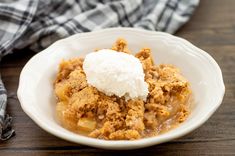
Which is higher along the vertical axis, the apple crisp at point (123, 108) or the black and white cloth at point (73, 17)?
the apple crisp at point (123, 108)

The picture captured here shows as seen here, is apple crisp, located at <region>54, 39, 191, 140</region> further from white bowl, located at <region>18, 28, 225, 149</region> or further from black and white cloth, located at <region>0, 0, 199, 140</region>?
black and white cloth, located at <region>0, 0, 199, 140</region>

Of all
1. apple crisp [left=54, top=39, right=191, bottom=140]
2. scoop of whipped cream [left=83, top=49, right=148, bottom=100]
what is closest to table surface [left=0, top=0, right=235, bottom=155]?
apple crisp [left=54, top=39, right=191, bottom=140]

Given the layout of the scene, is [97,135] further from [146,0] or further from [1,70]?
[146,0]

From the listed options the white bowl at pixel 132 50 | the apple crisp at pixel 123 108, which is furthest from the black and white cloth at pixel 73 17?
the apple crisp at pixel 123 108

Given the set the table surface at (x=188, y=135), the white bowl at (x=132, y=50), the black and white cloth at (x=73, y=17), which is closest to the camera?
the white bowl at (x=132, y=50)

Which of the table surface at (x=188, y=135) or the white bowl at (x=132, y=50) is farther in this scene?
the table surface at (x=188, y=135)

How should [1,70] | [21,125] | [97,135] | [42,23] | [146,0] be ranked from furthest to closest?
[146,0]
[42,23]
[1,70]
[21,125]
[97,135]

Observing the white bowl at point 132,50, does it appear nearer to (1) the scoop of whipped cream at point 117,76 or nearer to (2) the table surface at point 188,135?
(2) the table surface at point 188,135

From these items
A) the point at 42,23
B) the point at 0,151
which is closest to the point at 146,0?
the point at 42,23
